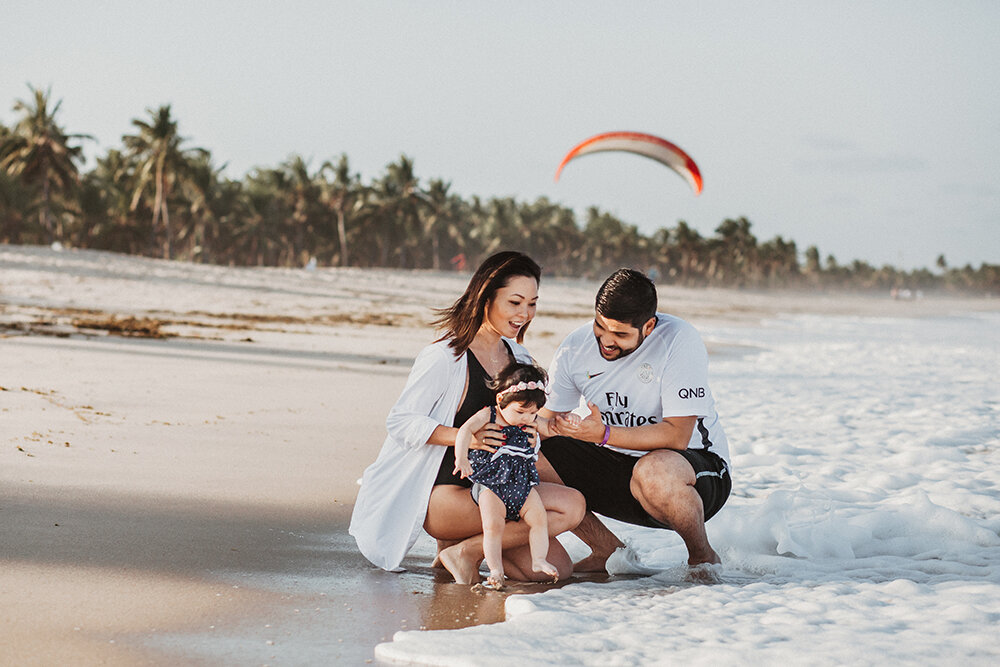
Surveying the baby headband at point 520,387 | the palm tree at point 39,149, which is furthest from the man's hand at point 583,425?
the palm tree at point 39,149

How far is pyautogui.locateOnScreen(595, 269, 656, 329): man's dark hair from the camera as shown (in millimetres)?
3699

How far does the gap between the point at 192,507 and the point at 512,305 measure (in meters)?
1.99

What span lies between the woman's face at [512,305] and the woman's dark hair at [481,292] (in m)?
0.02

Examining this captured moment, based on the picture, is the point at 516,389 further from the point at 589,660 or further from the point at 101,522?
the point at 101,522

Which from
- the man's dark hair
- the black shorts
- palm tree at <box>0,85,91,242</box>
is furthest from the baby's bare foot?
palm tree at <box>0,85,91,242</box>

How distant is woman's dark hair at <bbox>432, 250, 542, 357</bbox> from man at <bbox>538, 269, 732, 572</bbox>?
14.3 inches

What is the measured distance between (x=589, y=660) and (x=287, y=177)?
73493 mm

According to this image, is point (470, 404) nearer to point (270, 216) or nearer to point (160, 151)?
point (160, 151)

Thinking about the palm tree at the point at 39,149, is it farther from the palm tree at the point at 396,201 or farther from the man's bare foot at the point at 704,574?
the man's bare foot at the point at 704,574

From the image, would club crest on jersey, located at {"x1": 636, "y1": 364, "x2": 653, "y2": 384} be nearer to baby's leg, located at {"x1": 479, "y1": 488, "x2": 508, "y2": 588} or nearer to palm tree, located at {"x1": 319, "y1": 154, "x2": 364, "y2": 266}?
baby's leg, located at {"x1": 479, "y1": 488, "x2": 508, "y2": 588}

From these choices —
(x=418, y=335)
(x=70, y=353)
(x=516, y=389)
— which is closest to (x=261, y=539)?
(x=516, y=389)

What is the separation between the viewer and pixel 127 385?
845cm

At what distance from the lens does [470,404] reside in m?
3.78

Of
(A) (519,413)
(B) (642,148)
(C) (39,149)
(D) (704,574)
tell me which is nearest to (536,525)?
(A) (519,413)
